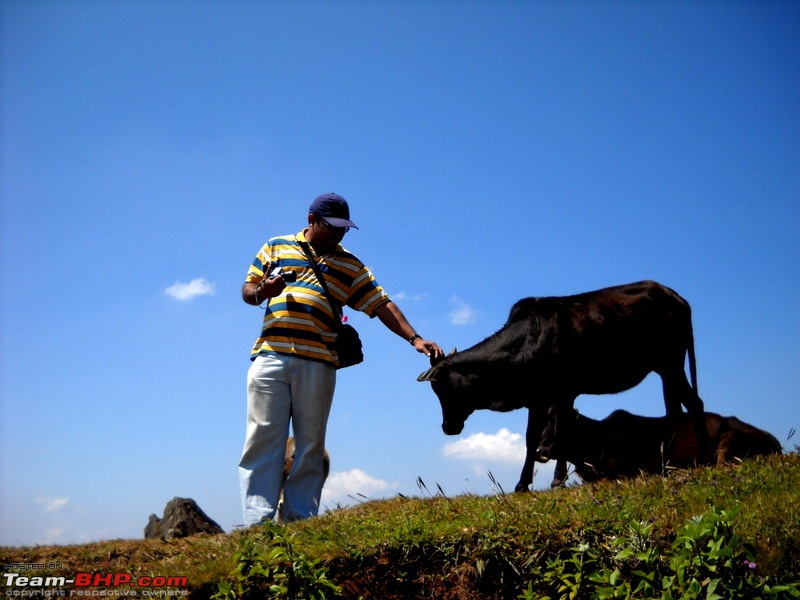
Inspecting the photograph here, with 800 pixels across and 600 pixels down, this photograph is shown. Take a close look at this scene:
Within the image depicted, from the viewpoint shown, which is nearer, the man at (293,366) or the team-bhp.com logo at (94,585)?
the team-bhp.com logo at (94,585)

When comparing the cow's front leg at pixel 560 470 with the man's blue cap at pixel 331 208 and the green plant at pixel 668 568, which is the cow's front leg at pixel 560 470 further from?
the green plant at pixel 668 568

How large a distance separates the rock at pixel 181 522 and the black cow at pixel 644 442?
453 centimetres

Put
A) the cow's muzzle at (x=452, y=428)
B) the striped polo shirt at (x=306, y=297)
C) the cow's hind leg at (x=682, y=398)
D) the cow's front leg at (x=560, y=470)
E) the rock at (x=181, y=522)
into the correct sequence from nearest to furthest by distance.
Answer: the striped polo shirt at (x=306, y=297) < the cow's hind leg at (x=682, y=398) < the cow's muzzle at (x=452, y=428) < the rock at (x=181, y=522) < the cow's front leg at (x=560, y=470)

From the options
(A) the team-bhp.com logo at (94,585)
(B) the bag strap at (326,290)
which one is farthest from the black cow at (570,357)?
(A) the team-bhp.com logo at (94,585)

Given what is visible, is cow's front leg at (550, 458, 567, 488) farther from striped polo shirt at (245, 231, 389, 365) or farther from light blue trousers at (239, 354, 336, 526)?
light blue trousers at (239, 354, 336, 526)

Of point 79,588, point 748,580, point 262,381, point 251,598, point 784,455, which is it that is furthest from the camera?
point 784,455

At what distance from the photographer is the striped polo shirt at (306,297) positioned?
747 cm

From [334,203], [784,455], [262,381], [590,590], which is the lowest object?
[590,590]

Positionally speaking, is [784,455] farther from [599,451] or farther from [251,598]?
[251,598]

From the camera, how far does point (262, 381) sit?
24.2ft

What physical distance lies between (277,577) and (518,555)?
160 centimetres

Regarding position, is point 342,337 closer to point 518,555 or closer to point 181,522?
point 518,555

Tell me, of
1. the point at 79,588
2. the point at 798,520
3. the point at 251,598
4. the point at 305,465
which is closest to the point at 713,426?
the point at 798,520

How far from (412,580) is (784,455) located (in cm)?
479
